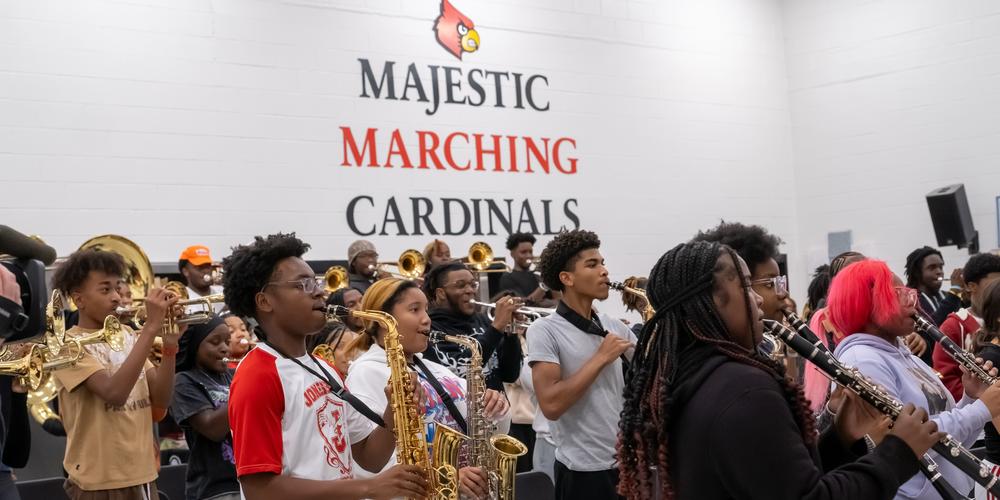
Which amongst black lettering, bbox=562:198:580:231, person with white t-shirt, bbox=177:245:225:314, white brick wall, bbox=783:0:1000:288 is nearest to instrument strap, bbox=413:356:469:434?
person with white t-shirt, bbox=177:245:225:314

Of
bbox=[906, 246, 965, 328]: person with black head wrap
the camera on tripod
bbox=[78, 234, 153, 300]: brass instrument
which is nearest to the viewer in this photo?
the camera on tripod

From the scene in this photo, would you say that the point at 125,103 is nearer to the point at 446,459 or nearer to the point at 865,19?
the point at 446,459

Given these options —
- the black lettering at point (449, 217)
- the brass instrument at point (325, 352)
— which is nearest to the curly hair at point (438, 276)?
the brass instrument at point (325, 352)

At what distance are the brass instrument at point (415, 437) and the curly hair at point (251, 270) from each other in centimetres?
31

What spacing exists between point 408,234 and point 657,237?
321 cm

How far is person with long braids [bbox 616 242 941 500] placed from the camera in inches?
88.7

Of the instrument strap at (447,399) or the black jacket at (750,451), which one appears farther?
the instrument strap at (447,399)

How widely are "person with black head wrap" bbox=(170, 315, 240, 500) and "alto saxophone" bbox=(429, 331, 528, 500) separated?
49.3 inches

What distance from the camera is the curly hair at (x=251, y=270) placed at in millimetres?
3279

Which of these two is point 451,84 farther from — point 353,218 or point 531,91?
point 353,218

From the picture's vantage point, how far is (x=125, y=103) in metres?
8.81

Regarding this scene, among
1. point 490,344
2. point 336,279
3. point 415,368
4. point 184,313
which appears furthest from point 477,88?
point 415,368

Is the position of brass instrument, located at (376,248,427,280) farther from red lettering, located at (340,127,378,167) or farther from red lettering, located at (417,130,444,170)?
red lettering, located at (417,130,444,170)

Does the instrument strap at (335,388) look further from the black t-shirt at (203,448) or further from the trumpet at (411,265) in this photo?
the trumpet at (411,265)
